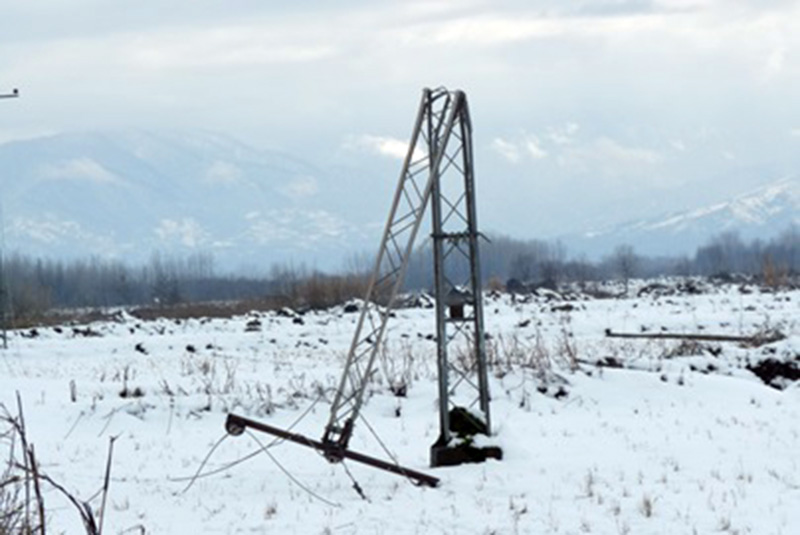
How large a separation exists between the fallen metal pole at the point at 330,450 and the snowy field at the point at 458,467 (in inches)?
5.4

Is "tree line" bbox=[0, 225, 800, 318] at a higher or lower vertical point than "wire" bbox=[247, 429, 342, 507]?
higher

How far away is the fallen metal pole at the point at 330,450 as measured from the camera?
11.8 m

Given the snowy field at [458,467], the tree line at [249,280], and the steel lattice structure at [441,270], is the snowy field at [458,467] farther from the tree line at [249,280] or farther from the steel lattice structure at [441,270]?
the tree line at [249,280]

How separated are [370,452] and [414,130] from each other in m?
3.89

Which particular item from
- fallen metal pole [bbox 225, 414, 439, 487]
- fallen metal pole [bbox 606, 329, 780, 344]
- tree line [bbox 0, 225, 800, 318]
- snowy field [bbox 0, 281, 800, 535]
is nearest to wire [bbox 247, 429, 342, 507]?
snowy field [bbox 0, 281, 800, 535]

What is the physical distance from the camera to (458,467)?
1277 centimetres

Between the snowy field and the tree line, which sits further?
the tree line

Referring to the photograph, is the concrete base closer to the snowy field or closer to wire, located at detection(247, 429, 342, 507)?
the snowy field

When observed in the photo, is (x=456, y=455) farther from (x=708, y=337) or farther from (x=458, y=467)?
(x=708, y=337)

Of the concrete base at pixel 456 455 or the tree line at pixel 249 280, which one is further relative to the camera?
the tree line at pixel 249 280

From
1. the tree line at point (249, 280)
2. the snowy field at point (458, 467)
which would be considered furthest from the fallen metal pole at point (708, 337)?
the tree line at point (249, 280)

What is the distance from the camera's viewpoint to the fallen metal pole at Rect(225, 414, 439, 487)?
11773 millimetres

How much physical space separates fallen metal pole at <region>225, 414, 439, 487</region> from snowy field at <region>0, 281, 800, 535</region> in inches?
5.4

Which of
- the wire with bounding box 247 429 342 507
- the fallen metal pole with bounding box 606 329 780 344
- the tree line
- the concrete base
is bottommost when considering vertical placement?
the wire with bounding box 247 429 342 507
